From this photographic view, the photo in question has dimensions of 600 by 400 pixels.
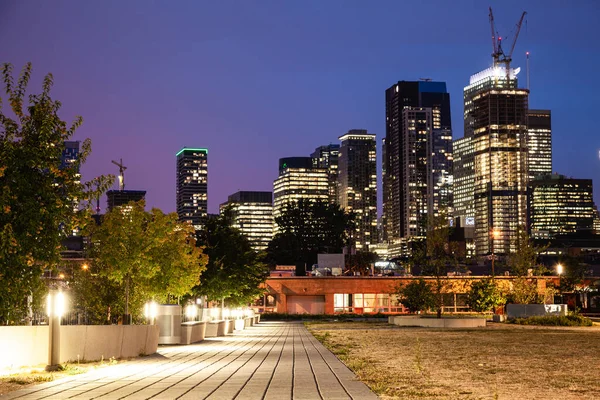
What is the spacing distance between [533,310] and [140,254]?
117 ft

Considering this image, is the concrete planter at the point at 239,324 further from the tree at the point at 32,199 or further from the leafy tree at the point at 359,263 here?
the leafy tree at the point at 359,263

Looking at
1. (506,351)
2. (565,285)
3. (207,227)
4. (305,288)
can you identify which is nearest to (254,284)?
(207,227)

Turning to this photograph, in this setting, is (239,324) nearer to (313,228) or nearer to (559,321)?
(559,321)

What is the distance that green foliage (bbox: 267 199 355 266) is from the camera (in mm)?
153125

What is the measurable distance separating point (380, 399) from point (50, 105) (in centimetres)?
1203

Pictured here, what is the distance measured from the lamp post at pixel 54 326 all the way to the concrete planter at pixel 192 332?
1260cm

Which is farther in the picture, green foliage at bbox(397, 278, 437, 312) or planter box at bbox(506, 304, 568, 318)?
planter box at bbox(506, 304, 568, 318)

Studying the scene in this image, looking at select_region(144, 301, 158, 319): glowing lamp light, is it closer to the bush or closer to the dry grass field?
the dry grass field

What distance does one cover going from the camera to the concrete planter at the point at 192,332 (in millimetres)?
31156

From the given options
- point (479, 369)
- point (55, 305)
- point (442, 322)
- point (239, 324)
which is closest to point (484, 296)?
point (442, 322)

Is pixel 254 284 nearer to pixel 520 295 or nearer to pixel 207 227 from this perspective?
pixel 207 227

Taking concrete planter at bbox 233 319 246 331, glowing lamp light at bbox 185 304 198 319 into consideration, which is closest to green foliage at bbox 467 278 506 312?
concrete planter at bbox 233 319 246 331

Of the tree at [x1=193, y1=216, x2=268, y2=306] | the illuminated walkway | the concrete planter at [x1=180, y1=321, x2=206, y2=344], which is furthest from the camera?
the tree at [x1=193, y1=216, x2=268, y2=306]

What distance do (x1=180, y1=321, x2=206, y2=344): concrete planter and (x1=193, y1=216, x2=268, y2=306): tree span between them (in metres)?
17.2
